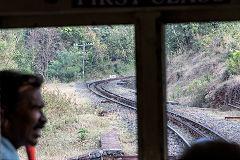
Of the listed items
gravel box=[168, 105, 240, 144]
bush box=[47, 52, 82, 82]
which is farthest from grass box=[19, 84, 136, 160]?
bush box=[47, 52, 82, 82]

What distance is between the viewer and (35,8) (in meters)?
1.46

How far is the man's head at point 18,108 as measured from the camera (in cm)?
136

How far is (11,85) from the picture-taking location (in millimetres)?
1387

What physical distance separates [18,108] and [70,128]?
303 inches

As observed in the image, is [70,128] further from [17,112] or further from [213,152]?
[213,152]

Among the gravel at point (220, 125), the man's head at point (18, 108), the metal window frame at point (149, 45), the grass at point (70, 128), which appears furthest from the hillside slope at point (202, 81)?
the man's head at point (18, 108)

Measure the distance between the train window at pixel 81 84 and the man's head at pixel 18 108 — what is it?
14.6 ft

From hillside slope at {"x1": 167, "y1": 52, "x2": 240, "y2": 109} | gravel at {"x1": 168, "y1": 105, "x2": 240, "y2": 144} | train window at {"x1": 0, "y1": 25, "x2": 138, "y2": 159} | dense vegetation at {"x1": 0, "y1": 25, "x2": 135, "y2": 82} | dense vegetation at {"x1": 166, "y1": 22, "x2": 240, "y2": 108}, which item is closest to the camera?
gravel at {"x1": 168, "y1": 105, "x2": 240, "y2": 144}

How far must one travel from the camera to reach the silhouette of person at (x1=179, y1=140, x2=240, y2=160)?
973 mm

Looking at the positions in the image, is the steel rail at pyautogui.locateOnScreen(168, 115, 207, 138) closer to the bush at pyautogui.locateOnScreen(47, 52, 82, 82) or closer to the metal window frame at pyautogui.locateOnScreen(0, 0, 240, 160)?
the metal window frame at pyautogui.locateOnScreen(0, 0, 240, 160)

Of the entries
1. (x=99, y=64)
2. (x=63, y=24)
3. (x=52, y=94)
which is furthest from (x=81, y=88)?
(x=63, y=24)

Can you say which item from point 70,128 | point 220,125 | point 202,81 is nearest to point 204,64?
point 202,81

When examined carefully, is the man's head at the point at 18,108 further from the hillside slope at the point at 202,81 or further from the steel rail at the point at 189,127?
the hillside slope at the point at 202,81

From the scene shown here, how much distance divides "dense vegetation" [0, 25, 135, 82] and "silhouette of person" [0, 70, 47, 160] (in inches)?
401
